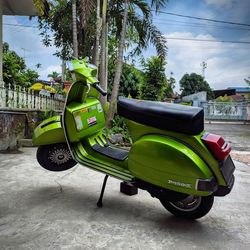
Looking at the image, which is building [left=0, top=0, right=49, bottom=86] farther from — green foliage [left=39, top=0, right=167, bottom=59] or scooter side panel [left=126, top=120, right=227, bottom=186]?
scooter side panel [left=126, top=120, right=227, bottom=186]

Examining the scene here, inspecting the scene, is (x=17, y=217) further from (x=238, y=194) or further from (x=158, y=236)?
(x=238, y=194)

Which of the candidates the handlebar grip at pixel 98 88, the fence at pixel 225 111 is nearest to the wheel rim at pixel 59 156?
the handlebar grip at pixel 98 88

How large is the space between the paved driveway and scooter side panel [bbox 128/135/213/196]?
41 centimetres

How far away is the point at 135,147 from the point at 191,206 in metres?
0.74

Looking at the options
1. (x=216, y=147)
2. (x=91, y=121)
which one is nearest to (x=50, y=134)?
(x=91, y=121)

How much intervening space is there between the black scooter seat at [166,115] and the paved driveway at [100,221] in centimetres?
84

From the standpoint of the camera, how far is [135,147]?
7.73 feet

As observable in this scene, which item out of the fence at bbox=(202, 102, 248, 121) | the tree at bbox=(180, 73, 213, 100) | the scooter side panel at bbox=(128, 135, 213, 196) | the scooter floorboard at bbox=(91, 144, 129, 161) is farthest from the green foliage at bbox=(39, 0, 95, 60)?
the tree at bbox=(180, 73, 213, 100)

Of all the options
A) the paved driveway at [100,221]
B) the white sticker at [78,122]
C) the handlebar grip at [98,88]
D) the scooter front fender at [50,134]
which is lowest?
the paved driveway at [100,221]

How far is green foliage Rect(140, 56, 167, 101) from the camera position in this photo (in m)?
8.86

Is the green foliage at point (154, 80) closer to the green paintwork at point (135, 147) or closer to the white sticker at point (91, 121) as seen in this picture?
the green paintwork at point (135, 147)

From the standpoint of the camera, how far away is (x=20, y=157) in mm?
4922

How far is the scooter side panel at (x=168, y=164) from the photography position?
2.12 meters

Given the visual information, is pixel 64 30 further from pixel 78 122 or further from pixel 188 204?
pixel 188 204
